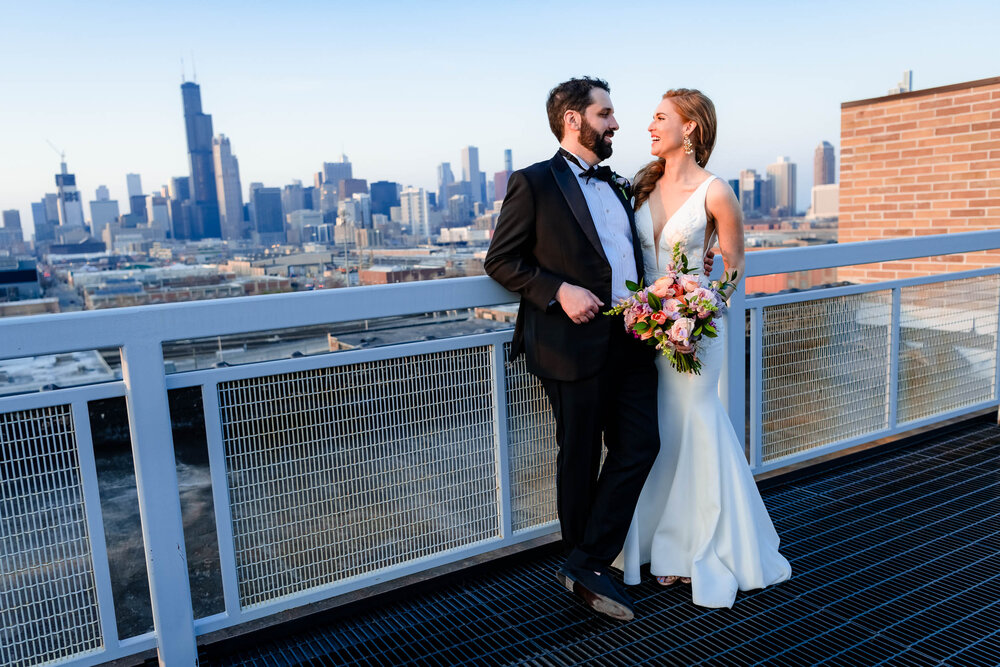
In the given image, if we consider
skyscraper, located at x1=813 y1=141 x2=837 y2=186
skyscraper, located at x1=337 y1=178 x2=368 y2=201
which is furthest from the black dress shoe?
skyscraper, located at x1=337 y1=178 x2=368 y2=201

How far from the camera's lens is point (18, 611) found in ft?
6.69

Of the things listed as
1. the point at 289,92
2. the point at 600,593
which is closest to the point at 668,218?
the point at 600,593

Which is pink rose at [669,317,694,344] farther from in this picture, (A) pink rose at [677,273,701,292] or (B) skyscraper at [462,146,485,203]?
(B) skyscraper at [462,146,485,203]

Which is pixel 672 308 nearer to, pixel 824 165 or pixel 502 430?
pixel 502 430

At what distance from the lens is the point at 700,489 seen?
272 centimetres

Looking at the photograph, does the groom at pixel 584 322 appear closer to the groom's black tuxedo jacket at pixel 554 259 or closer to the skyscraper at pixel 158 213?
the groom's black tuxedo jacket at pixel 554 259

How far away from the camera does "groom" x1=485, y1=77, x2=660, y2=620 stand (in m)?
2.43

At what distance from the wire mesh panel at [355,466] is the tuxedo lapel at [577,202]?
614 millimetres

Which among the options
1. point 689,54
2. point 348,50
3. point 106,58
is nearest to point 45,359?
point 689,54

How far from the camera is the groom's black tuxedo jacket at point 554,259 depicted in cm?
242

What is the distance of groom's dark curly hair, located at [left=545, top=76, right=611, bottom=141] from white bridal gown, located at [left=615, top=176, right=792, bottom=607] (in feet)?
1.58

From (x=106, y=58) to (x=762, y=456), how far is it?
136 m

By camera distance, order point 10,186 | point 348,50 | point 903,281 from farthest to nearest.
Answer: point 10,186
point 348,50
point 903,281

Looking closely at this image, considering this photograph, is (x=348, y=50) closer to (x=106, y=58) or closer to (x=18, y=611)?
(x=106, y=58)
